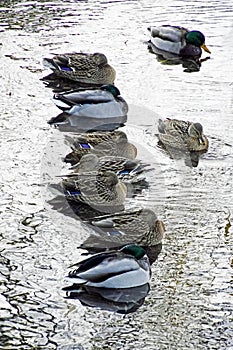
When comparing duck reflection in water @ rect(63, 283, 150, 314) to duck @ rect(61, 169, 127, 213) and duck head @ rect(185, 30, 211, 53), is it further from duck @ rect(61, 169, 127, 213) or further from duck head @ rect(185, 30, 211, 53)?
duck head @ rect(185, 30, 211, 53)

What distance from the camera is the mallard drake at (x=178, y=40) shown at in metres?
11.7

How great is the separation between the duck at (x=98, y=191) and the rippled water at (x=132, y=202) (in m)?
0.25

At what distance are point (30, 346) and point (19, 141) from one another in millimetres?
3740

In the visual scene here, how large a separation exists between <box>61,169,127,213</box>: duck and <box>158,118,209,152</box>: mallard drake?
141 cm

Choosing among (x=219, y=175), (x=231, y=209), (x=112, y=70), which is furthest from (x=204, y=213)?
(x=112, y=70)

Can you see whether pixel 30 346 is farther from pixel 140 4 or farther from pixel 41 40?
pixel 140 4

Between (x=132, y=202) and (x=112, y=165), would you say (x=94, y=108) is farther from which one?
(x=132, y=202)

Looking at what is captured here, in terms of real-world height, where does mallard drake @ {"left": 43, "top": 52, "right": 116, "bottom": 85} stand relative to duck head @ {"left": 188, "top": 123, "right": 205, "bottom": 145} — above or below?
below

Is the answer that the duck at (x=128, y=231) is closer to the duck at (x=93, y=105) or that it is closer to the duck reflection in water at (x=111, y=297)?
the duck reflection in water at (x=111, y=297)

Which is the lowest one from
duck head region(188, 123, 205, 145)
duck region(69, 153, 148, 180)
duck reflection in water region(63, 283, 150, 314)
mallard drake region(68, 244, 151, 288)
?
duck head region(188, 123, 205, 145)

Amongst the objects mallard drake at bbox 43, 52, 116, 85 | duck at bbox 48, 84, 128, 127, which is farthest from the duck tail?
mallard drake at bbox 43, 52, 116, 85

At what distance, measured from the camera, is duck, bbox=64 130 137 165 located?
27.6ft

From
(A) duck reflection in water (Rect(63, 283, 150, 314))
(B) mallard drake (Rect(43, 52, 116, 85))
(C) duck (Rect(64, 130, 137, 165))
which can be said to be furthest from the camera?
(B) mallard drake (Rect(43, 52, 116, 85))

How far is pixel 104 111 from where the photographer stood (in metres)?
9.71
